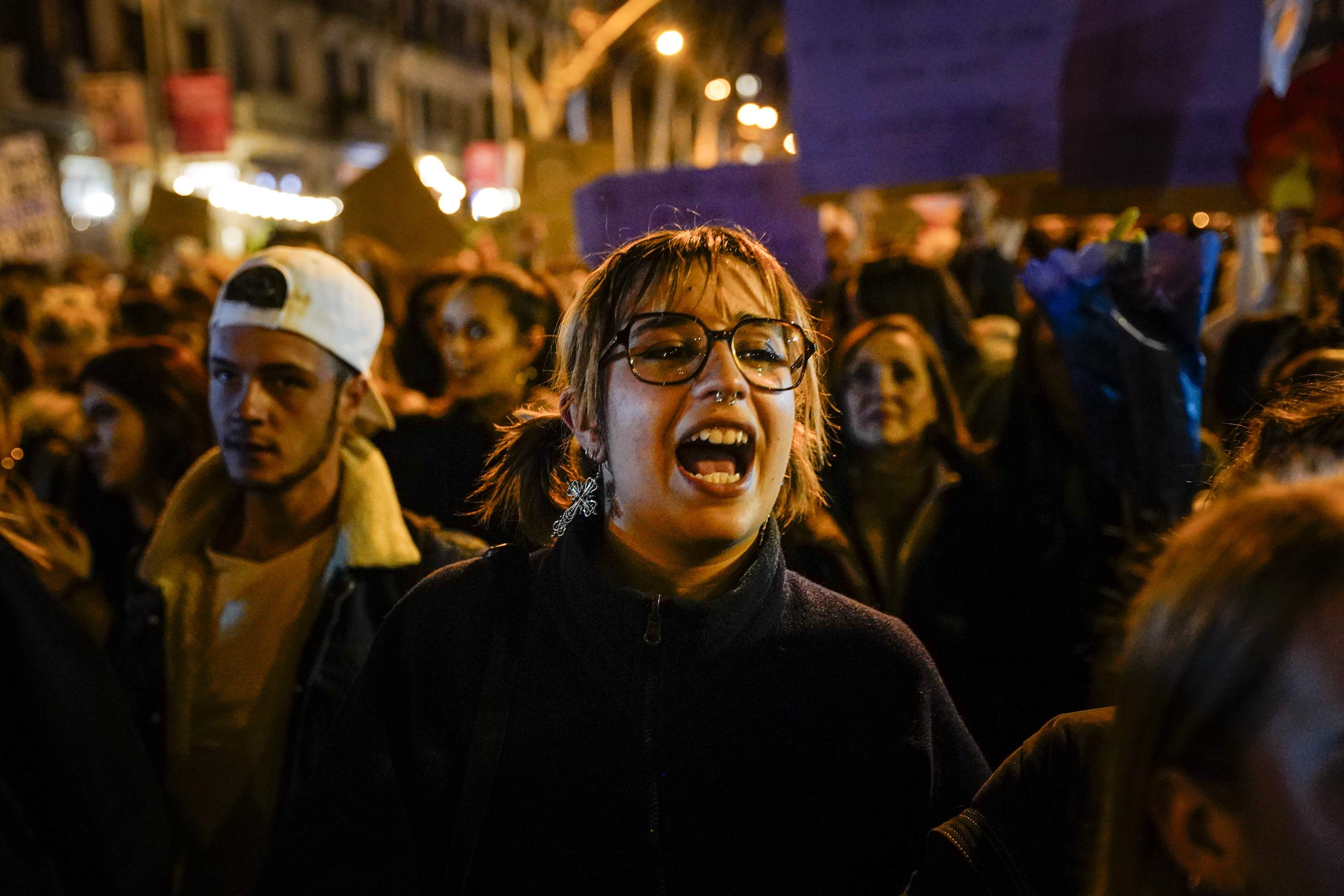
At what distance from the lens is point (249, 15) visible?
34.9 meters

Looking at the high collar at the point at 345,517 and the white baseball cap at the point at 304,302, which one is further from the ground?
the white baseball cap at the point at 304,302

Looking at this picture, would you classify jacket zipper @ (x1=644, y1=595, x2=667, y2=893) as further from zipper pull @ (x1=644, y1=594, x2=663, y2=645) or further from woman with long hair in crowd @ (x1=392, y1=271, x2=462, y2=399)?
woman with long hair in crowd @ (x1=392, y1=271, x2=462, y2=399)

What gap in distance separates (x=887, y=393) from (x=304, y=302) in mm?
1782

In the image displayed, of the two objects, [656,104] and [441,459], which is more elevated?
[656,104]

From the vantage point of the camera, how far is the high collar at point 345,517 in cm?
248

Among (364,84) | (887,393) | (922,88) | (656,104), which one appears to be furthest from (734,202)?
(364,84)

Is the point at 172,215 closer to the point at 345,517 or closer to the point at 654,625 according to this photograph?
the point at 345,517

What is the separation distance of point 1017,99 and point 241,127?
108 ft

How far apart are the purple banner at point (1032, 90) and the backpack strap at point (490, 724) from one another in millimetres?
3565

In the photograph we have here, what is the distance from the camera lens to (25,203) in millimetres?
8328

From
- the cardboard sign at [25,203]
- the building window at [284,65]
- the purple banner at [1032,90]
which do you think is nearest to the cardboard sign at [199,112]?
the cardboard sign at [25,203]

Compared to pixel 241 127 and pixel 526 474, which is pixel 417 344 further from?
pixel 241 127

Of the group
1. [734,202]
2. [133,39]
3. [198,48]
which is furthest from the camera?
[198,48]

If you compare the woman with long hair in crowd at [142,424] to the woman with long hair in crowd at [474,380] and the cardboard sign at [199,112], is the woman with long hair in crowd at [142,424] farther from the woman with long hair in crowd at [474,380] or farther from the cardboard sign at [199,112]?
the cardboard sign at [199,112]
